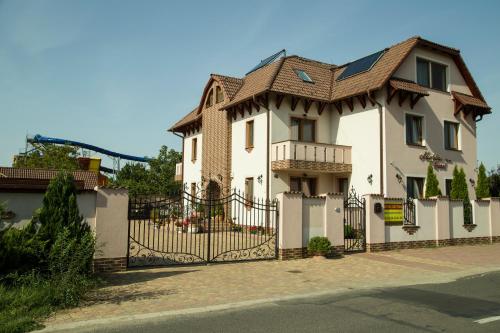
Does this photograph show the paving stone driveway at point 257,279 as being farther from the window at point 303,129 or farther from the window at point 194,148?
the window at point 194,148

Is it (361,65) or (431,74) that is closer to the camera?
(431,74)

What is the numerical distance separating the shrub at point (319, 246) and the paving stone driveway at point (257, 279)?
1.21 ft

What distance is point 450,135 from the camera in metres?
23.9

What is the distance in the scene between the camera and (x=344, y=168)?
21.8 metres

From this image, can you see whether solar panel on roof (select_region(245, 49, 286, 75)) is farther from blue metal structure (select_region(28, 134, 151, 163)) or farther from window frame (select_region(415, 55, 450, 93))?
blue metal structure (select_region(28, 134, 151, 163))

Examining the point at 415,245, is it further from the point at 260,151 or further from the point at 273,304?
the point at 273,304

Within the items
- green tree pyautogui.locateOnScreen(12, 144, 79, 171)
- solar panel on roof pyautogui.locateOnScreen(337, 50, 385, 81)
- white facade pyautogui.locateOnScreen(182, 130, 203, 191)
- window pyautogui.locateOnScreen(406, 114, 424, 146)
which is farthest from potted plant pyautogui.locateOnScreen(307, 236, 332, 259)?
green tree pyautogui.locateOnScreen(12, 144, 79, 171)

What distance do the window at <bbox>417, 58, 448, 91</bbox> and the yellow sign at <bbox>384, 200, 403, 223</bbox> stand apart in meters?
9.53

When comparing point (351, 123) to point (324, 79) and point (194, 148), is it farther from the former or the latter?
point (194, 148)

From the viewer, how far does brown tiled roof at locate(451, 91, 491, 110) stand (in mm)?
23500

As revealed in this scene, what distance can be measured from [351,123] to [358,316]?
16.4 meters

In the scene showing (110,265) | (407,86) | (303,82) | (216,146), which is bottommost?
(110,265)

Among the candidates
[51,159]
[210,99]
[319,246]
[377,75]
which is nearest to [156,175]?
[51,159]

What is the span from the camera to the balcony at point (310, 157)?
20.2 meters
